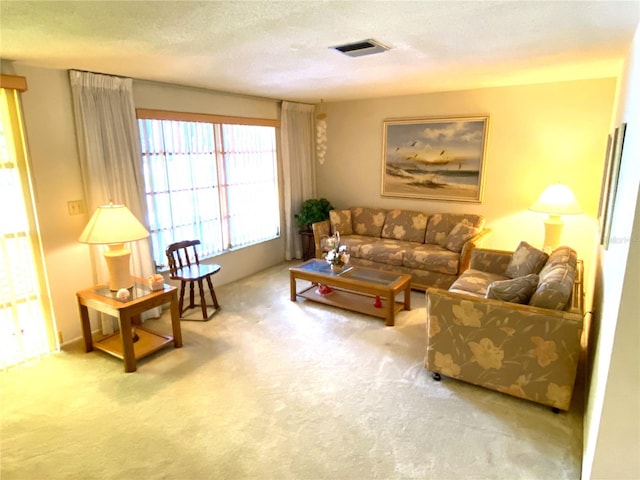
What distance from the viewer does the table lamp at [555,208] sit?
12.9 ft

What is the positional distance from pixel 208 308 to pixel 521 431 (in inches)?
119

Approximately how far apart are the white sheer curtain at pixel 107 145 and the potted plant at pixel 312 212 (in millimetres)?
2358

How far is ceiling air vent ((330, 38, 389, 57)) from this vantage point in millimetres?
2447

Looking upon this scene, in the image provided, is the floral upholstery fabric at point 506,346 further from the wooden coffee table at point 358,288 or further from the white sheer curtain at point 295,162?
the white sheer curtain at point 295,162

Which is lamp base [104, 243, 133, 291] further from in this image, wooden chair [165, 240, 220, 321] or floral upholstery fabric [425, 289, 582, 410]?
floral upholstery fabric [425, 289, 582, 410]

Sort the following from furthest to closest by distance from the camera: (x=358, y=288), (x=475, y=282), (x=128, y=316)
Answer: (x=358, y=288), (x=475, y=282), (x=128, y=316)

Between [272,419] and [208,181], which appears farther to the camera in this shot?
[208,181]

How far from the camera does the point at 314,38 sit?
2.32 m

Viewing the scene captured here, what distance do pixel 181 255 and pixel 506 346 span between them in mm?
3244

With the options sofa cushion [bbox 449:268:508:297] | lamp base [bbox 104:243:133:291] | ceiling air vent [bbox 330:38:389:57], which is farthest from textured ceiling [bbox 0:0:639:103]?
sofa cushion [bbox 449:268:508:297]

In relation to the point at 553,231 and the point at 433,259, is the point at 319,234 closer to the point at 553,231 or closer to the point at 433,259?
the point at 433,259

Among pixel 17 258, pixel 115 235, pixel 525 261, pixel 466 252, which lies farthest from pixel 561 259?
pixel 17 258

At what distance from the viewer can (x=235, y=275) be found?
16.4 feet

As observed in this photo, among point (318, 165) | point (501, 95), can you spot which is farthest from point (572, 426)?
point (318, 165)
